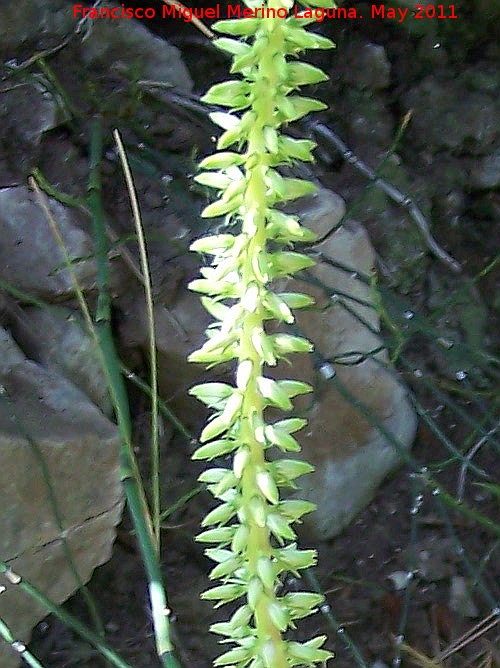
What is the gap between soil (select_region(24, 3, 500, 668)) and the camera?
3.08 ft

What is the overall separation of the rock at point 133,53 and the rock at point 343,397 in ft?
0.70

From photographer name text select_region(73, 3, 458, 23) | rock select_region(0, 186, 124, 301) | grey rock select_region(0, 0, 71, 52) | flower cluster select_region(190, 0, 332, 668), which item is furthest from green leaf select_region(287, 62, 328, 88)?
grey rock select_region(0, 0, 71, 52)

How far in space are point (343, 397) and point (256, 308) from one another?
67cm

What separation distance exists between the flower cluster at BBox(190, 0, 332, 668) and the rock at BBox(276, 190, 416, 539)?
514 mm

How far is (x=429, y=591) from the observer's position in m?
1.11

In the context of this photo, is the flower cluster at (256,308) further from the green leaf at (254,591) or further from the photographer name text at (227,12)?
the photographer name text at (227,12)

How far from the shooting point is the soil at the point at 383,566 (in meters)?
0.94

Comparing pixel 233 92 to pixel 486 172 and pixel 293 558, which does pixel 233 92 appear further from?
pixel 486 172

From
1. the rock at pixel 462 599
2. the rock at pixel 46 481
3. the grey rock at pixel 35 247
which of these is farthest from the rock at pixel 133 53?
the rock at pixel 462 599

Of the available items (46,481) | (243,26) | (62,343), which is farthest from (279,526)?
(62,343)

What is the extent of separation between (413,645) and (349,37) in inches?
30.9

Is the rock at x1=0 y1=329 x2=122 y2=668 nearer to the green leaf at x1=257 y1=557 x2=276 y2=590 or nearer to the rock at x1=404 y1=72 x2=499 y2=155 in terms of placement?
the green leaf at x1=257 y1=557 x2=276 y2=590

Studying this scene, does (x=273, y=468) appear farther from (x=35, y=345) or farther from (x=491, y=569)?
(x=491, y=569)

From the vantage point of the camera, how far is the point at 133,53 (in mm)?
921
